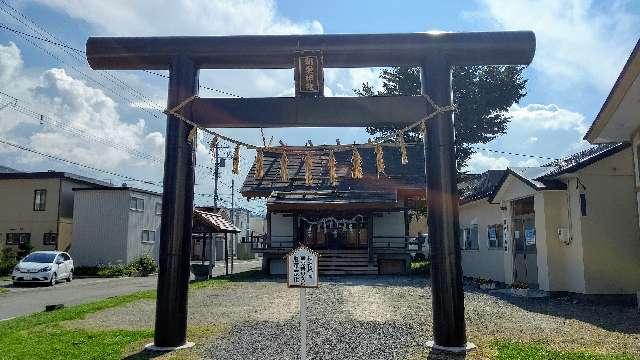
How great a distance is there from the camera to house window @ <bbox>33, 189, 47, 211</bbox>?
31.1 metres

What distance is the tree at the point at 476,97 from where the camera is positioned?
3350 cm

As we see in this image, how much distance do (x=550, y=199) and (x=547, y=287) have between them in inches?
94.9

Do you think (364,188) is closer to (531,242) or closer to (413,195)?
(413,195)

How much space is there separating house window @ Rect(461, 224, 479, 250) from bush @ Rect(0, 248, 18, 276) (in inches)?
915

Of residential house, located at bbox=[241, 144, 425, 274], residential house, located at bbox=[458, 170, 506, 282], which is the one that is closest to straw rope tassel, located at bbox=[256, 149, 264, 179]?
residential house, located at bbox=[458, 170, 506, 282]

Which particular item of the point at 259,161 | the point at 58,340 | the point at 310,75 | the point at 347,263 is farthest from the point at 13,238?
the point at 310,75

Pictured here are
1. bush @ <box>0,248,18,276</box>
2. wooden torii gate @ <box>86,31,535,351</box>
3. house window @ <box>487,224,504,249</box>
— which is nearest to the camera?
wooden torii gate @ <box>86,31,535,351</box>

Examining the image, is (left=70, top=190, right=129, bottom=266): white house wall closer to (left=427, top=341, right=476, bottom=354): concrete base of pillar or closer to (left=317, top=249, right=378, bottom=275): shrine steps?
(left=317, top=249, right=378, bottom=275): shrine steps

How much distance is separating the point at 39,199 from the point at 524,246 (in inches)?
1123

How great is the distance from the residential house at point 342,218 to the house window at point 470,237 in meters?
3.13

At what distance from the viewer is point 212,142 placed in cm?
744

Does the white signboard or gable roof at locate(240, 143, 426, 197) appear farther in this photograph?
gable roof at locate(240, 143, 426, 197)

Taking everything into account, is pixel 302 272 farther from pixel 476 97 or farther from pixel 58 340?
pixel 476 97

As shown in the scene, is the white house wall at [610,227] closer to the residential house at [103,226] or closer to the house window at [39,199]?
the residential house at [103,226]
